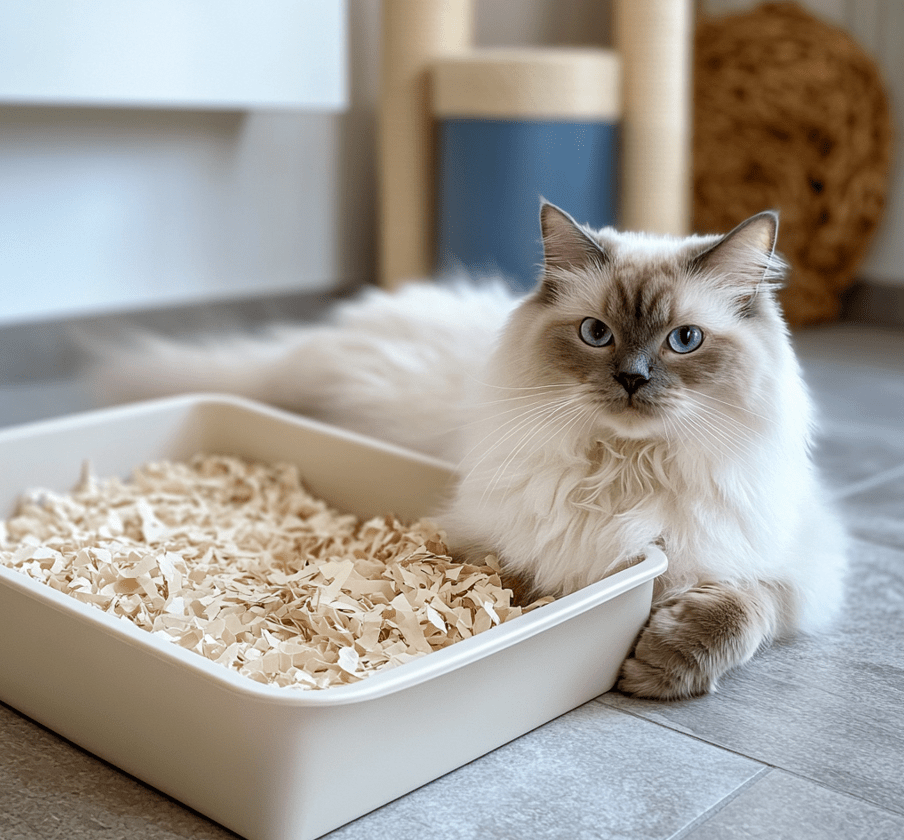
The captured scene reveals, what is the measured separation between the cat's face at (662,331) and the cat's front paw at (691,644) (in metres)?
0.20

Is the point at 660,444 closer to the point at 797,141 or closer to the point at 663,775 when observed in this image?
the point at 663,775

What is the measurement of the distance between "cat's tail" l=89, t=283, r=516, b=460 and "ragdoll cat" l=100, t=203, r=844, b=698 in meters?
0.37

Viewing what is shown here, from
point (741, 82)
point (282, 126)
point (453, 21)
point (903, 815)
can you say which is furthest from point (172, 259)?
point (903, 815)

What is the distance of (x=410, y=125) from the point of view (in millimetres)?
3090

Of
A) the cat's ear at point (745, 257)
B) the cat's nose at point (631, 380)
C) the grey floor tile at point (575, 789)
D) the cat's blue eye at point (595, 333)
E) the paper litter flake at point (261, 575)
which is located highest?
the cat's ear at point (745, 257)

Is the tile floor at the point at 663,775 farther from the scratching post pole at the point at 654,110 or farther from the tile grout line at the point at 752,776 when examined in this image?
the scratching post pole at the point at 654,110

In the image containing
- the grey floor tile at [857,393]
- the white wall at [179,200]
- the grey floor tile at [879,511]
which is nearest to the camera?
the grey floor tile at [879,511]

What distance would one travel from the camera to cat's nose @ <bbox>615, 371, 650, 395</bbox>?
1120 millimetres

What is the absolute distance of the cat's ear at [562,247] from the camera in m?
1.21

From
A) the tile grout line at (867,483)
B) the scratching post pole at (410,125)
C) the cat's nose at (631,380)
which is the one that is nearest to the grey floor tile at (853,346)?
the tile grout line at (867,483)

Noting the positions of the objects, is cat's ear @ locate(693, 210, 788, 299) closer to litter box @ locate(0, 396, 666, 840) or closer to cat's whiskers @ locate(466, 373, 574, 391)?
cat's whiskers @ locate(466, 373, 574, 391)

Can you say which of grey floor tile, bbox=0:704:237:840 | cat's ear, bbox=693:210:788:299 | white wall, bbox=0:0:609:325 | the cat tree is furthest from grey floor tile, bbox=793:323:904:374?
grey floor tile, bbox=0:704:237:840

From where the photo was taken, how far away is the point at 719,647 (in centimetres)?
118

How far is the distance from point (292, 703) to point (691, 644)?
494 mm
